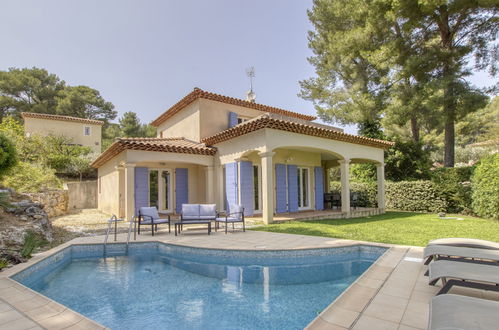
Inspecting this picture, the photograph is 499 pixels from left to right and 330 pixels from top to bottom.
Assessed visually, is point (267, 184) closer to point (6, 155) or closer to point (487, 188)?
point (6, 155)

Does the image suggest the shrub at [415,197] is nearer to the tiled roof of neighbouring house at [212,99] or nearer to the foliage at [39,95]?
the tiled roof of neighbouring house at [212,99]

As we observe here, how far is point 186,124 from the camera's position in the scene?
17.4m

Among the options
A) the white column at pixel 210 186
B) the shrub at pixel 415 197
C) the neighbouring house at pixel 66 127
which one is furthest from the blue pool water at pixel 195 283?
the neighbouring house at pixel 66 127

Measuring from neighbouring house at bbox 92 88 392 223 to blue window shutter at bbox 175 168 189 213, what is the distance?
0.06m

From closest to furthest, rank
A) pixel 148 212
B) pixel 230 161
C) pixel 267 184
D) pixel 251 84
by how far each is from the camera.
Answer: pixel 148 212
pixel 267 184
pixel 230 161
pixel 251 84

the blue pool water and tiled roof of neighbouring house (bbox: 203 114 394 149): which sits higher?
tiled roof of neighbouring house (bbox: 203 114 394 149)

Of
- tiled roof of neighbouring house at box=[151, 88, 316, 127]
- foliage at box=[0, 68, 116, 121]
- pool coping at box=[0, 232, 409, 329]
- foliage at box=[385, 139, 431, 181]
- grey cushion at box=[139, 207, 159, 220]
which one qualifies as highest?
foliage at box=[0, 68, 116, 121]

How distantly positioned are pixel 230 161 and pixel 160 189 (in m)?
5.16

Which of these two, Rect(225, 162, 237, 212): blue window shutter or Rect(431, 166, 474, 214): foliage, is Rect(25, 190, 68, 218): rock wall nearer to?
Rect(225, 162, 237, 212): blue window shutter

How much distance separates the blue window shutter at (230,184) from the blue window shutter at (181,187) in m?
3.07

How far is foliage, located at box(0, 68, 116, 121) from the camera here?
3538 cm

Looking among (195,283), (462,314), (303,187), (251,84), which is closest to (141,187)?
(303,187)

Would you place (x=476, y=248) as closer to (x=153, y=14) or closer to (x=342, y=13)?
(x=153, y=14)

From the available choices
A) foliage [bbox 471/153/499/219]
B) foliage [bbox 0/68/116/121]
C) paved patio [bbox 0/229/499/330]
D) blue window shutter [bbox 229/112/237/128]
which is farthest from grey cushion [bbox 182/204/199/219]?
foliage [bbox 0/68/116/121]
